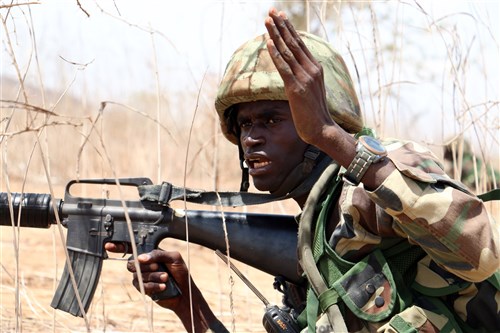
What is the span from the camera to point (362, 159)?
202cm

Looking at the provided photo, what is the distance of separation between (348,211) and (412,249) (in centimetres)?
25

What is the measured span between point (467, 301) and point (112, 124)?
11.8 metres

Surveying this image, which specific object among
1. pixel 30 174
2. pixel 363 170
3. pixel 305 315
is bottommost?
pixel 30 174

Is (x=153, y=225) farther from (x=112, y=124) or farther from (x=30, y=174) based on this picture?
(x=112, y=124)

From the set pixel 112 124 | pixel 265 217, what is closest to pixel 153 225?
pixel 265 217

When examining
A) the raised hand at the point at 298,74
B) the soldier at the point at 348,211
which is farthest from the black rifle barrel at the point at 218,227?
the raised hand at the point at 298,74

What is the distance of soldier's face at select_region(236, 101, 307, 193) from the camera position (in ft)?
8.81

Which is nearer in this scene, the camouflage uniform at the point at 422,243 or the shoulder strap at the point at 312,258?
the camouflage uniform at the point at 422,243

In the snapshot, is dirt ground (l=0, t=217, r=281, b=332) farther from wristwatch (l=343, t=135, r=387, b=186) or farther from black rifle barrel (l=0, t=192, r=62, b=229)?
wristwatch (l=343, t=135, r=387, b=186)

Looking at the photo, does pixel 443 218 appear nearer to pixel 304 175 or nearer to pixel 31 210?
pixel 304 175

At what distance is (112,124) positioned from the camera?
13672 millimetres

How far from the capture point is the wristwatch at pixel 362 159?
202cm

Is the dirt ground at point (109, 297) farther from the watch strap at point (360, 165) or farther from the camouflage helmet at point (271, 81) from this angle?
the watch strap at point (360, 165)

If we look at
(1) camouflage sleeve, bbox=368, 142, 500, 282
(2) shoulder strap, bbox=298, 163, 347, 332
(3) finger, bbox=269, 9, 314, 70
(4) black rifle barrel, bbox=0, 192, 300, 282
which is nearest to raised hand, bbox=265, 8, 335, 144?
(3) finger, bbox=269, 9, 314, 70
